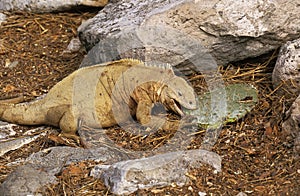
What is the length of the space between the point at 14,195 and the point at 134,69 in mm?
2155

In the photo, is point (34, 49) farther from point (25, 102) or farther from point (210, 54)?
point (210, 54)

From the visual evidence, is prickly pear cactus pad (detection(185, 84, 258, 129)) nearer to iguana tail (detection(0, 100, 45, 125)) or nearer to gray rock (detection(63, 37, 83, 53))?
iguana tail (detection(0, 100, 45, 125))

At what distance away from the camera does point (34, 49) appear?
26.6ft

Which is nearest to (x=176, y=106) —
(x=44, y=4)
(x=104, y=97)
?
(x=104, y=97)

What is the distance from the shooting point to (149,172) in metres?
4.73

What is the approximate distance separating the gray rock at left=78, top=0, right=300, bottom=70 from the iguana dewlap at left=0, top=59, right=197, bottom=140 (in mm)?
272

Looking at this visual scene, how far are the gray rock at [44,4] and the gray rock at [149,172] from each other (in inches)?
158

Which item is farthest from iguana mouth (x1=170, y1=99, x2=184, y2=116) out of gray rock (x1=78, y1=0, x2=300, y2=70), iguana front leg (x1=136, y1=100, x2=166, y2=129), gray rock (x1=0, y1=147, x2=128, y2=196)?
gray rock (x1=0, y1=147, x2=128, y2=196)

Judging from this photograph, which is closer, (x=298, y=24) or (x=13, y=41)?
(x=298, y=24)

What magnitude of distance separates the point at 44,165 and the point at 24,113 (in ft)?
4.62

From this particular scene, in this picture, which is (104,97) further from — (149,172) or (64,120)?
(149,172)

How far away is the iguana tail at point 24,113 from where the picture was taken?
6.48 meters

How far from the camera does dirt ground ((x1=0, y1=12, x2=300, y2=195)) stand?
4.85 meters

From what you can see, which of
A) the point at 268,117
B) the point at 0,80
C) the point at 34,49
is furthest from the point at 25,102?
the point at 268,117
